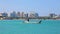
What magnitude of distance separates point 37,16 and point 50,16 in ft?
43.5

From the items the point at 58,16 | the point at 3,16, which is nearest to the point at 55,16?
the point at 58,16

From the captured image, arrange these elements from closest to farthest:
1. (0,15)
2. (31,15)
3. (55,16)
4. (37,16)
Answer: (31,15) < (37,16) < (0,15) < (55,16)

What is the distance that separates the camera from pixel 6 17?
90812mm

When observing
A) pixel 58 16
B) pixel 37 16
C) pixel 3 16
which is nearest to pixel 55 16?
pixel 58 16

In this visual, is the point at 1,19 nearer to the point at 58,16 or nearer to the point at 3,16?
the point at 3,16

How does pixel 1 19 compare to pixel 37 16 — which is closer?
pixel 37 16

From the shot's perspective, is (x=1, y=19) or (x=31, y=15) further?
(x=1, y=19)

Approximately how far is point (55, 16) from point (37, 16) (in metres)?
18.5

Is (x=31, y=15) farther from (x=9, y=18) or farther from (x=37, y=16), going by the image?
(x=9, y=18)

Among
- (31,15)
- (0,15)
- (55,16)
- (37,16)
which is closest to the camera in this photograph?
(31,15)

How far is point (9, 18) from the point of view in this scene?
90.9 metres

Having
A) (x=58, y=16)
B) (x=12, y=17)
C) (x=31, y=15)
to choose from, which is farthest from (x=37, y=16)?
(x=58, y=16)

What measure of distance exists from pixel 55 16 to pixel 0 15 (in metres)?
26.6

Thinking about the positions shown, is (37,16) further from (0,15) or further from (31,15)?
(0,15)
